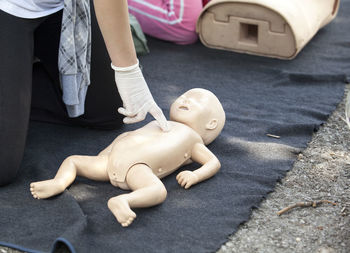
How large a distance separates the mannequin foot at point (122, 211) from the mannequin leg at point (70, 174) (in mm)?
198

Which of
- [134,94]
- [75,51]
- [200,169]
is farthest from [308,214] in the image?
[75,51]

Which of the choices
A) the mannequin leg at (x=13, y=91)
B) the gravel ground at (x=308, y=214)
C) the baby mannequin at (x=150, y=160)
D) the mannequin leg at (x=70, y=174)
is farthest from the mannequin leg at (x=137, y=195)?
the mannequin leg at (x=13, y=91)

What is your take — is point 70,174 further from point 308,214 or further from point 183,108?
point 308,214

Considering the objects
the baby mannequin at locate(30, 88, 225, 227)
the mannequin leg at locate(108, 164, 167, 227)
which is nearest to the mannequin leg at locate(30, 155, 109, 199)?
the baby mannequin at locate(30, 88, 225, 227)

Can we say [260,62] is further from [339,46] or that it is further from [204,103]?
[204,103]

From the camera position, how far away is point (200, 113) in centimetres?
179

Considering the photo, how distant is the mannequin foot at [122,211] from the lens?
147cm

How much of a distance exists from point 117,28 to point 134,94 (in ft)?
0.69

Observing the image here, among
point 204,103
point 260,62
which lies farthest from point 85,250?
point 260,62

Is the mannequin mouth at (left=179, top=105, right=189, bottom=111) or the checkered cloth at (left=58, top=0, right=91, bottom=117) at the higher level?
the checkered cloth at (left=58, top=0, right=91, bottom=117)

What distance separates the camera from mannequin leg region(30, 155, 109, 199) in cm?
161

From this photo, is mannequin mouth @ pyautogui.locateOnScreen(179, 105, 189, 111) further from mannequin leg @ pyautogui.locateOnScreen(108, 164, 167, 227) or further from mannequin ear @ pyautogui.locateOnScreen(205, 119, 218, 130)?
mannequin leg @ pyautogui.locateOnScreen(108, 164, 167, 227)

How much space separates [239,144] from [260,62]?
32.5 inches

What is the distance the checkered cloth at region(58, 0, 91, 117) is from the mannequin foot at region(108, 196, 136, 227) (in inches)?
19.5
